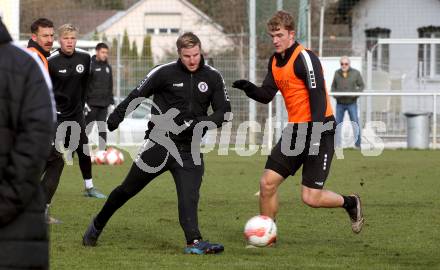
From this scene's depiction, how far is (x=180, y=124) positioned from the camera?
27.3 ft

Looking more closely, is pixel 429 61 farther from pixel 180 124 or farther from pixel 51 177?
pixel 180 124

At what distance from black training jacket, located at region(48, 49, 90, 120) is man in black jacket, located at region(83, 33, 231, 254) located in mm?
2442

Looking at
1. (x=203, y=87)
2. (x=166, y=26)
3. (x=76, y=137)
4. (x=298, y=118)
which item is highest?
(x=166, y=26)

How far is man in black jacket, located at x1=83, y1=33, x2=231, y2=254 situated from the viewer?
8242 millimetres

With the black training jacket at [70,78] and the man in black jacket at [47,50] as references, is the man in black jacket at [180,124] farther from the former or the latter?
the black training jacket at [70,78]

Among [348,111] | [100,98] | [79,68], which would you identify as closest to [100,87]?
[100,98]

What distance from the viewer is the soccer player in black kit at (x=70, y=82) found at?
1060 cm

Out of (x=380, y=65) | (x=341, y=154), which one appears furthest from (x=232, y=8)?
(x=341, y=154)

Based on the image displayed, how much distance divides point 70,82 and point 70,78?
6 cm

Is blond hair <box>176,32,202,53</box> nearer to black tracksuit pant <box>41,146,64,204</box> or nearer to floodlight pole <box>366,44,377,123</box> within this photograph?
black tracksuit pant <box>41,146,64,204</box>

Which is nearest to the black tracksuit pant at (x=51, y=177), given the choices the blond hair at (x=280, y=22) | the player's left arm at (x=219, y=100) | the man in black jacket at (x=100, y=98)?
Result: the player's left arm at (x=219, y=100)

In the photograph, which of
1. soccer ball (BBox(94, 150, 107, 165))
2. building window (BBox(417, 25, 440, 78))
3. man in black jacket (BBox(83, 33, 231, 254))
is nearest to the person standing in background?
building window (BBox(417, 25, 440, 78))

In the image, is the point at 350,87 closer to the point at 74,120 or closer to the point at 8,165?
the point at 74,120

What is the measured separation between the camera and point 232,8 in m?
27.6
